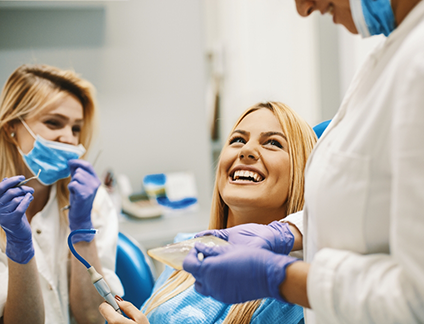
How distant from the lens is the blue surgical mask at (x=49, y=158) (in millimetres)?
1207

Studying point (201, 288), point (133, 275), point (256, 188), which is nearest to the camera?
point (201, 288)

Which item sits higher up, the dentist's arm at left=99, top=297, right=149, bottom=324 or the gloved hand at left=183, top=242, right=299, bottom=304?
the gloved hand at left=183, top=242, right=299, bottom=304

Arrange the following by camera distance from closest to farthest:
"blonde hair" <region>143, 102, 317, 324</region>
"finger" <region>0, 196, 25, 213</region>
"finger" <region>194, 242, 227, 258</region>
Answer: "finger" <region>194, 242, 227, 258</region> < "finger" <region>0, 196, 25, 213</region> < "blonde hair" <region>143, 102, 317, 324</region>

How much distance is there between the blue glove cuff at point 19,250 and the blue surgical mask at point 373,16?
3.40ft

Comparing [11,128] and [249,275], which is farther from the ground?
[11,128]

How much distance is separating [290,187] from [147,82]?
1.68 metres

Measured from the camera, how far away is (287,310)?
3.42 ft

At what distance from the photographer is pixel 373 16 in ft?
1.99

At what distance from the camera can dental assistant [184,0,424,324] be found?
1.65 ft

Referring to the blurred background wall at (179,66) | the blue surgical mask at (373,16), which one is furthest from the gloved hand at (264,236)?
the blurred background wall at (179,66)

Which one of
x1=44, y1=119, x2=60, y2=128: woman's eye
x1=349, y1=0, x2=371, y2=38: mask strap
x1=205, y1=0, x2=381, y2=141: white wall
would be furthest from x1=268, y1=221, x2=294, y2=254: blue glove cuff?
x1=205, y1=0, x2=381, y2=141: white wall

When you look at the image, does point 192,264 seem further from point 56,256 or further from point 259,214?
point 56,256

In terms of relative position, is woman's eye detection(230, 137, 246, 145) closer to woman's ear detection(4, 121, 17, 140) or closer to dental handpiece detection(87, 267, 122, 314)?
dental handpiece detection(87, 267, 122, 314)

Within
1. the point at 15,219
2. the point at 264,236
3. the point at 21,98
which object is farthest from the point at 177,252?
the point at 21,98
